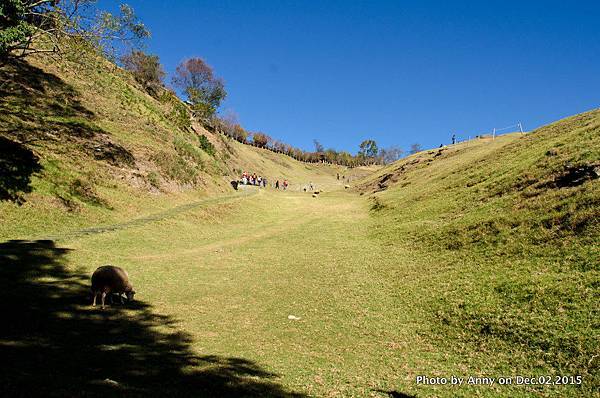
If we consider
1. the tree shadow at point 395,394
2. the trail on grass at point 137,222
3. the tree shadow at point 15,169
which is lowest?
the tree shadow at point 395,394

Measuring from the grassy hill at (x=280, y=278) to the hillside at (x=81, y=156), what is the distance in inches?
9.3

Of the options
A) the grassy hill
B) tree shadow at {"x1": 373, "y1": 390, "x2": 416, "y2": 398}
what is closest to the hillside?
the grassy hill

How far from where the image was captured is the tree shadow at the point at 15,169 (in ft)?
87.5

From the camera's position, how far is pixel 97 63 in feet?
108

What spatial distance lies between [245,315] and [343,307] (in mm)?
5001

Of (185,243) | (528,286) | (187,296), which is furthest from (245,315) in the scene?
(185,243)

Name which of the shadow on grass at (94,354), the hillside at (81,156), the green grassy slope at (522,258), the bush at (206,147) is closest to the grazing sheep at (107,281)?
the shadow on grass at (94,354)

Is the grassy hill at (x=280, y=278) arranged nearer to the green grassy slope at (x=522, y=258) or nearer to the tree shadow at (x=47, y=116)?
the green grassy slope at (x=522, y=258)

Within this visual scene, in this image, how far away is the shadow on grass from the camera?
8.02 meters

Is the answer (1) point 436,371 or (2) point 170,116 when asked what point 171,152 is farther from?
(1) point 436,371

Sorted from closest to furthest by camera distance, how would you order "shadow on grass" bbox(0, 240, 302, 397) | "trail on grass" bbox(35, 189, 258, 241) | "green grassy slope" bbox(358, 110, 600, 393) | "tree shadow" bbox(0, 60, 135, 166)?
"shadow on grass" bbox(0, 240, 302, 397)
"green grassy slope" bbox(358, 110, 600, 393)
"trail on grass" bbox(35, 189, 258, 241)
"tree shadow" bbox(0, 60, 135, 166)

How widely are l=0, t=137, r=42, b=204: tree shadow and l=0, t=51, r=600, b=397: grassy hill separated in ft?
0.47

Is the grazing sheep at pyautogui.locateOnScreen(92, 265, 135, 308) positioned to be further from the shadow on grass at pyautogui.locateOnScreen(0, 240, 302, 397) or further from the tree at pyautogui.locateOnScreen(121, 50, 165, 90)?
the tree at pyautogui.locateOnScreen(121, 50, 165, 90)

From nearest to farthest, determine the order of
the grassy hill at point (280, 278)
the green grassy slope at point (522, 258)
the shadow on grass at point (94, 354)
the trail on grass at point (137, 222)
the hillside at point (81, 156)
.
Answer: the shadow on grass at point (94, 354)
the grassy hill at point (280, 278)
the green grassy slope at point (522, 258)
the trail on grass at point (137, 222)
the hillside at point (81, 156)
